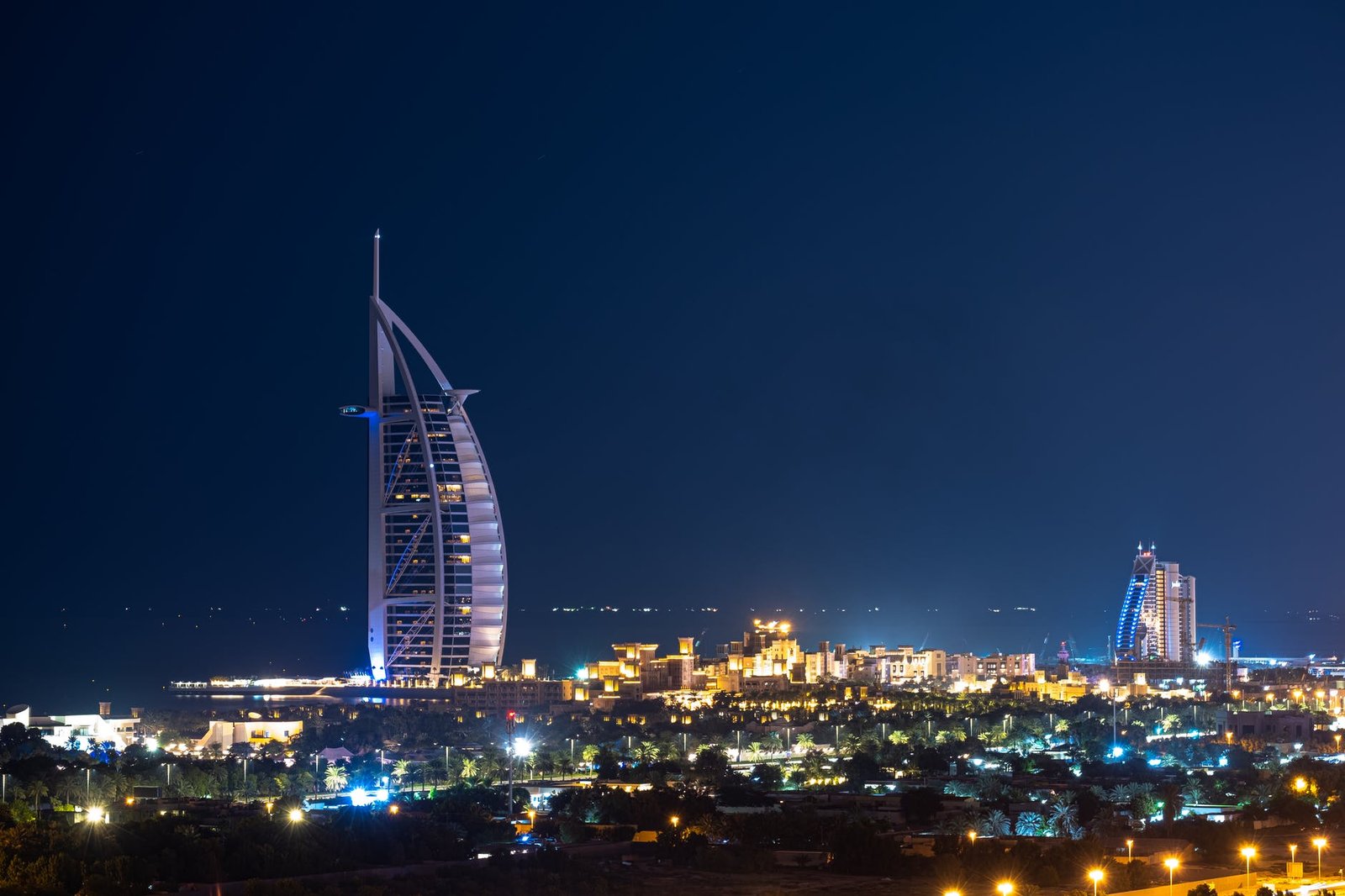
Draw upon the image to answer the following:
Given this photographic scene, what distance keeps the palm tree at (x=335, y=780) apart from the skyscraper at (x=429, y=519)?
1150 inches

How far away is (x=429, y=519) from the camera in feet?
229

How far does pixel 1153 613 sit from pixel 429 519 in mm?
67524

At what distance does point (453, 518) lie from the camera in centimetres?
7025

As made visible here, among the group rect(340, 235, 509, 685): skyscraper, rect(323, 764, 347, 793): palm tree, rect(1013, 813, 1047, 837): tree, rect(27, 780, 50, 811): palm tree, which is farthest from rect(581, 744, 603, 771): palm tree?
rect(340, 235, 509, 685): skyscraper

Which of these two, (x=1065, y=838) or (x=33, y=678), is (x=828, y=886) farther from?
(x=33, y=678)

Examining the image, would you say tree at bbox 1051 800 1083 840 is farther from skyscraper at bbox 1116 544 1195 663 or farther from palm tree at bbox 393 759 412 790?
skyscraper at bbox 1116 544 1195 663

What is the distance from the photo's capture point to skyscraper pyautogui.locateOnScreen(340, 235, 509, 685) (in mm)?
69688

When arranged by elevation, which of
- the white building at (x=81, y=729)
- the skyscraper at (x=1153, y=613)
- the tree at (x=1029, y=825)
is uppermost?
the skyscraper at (x=1153, y=613)

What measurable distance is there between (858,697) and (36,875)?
54.7m

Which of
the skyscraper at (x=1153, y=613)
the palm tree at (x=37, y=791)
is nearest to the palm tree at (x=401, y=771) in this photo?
the palm tree at (x=37, y=791)

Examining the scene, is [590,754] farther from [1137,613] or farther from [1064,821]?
[1137,613]

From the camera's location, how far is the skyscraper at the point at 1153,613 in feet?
407

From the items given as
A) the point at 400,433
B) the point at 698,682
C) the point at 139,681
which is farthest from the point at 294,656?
the point at 400,433

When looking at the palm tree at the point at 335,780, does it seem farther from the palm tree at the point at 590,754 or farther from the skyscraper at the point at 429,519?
the skyscraper at the point at 429,519
